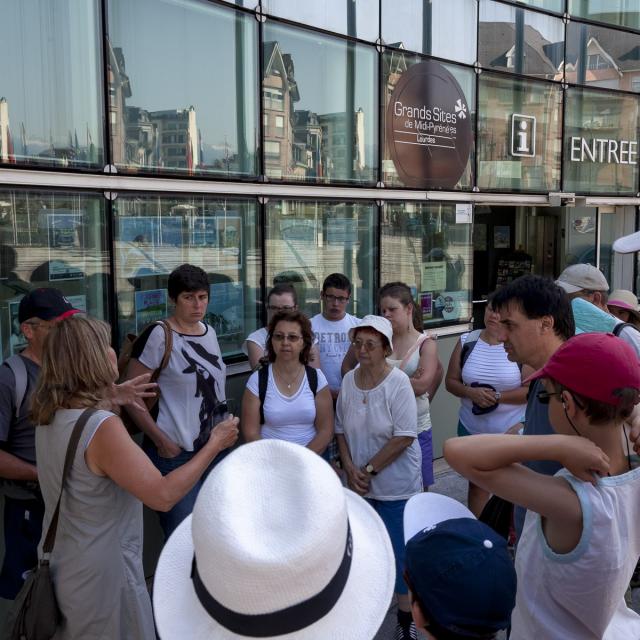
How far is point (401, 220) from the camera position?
6.50 meters

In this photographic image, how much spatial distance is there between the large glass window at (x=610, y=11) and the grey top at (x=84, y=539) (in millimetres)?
7196

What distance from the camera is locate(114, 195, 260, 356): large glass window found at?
14.9ft

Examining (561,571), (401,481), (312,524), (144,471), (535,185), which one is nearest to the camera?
(312,524)

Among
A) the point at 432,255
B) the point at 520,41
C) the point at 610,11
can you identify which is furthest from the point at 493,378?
the point at 610,11

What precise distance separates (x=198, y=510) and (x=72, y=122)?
10.9 feet

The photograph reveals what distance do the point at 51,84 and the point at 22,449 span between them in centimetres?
205

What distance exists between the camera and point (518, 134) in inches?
291

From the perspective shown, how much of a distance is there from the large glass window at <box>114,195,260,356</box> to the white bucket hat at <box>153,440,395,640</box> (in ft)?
10.3

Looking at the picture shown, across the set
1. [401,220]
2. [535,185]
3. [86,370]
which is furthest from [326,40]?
[86,370]

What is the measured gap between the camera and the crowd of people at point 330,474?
1447mm

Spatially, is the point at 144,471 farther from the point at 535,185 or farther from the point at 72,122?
the point at 535,185

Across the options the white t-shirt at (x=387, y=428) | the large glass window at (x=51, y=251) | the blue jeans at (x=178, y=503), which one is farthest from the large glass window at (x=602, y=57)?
the blue jeans at (x=178, y=503)

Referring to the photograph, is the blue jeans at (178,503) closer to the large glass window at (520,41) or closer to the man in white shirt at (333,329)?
the man in white shirt at (333,329)

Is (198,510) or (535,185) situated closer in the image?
(198,510)
